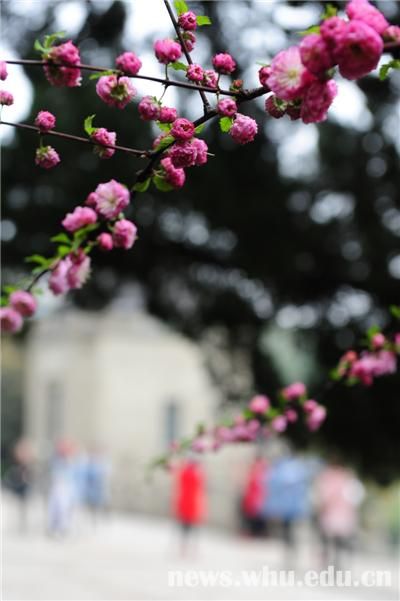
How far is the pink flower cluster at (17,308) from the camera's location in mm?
2746

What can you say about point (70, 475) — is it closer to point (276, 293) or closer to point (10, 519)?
point (10, 519)

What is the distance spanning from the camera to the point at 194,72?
2.18 m

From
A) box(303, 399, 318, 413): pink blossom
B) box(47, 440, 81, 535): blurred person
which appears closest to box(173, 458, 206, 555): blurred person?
box(47, 440, 81, 535): blurred person

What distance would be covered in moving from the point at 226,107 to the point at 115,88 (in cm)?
25

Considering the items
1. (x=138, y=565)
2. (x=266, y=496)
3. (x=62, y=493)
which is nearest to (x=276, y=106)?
(x=138, y=565)

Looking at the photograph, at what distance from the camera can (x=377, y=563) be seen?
13883mm

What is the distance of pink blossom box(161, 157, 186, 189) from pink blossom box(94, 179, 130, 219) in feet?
0.36

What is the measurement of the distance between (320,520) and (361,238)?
4801mm

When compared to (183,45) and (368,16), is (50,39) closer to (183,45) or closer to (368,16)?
(183,45)

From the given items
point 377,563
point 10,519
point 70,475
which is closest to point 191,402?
point 10,519

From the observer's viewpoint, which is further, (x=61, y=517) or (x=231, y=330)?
(x=61, y=517)

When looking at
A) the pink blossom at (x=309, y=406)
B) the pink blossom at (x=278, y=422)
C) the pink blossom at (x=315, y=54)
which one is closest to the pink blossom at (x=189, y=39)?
the pink blossom at (x=315, y=54)

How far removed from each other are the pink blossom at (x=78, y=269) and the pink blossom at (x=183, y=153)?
41 cm

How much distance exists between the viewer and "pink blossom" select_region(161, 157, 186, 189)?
2.20 metres
